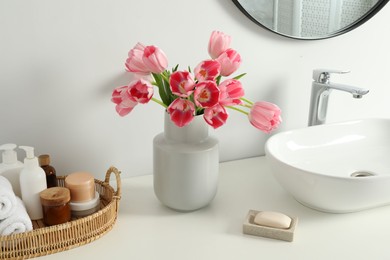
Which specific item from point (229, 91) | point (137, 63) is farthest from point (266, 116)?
point (137, 63)

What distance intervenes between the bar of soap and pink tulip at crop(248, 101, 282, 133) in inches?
7.5

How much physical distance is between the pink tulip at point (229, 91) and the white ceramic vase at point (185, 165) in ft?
0.34

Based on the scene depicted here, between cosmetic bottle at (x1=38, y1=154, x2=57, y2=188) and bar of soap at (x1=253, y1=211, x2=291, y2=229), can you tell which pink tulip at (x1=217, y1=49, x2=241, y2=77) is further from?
cosmetic bottle at (x1=38, y1=154, x2=57, y2=188)

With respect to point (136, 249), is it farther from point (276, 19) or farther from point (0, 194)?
point (276, 19)

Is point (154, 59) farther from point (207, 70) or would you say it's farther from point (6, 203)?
point (6, 203)

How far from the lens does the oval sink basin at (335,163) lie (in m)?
1.09

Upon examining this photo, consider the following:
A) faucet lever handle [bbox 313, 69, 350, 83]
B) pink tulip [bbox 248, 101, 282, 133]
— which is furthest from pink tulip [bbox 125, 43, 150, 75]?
faucet lever handle [bbox 313, 69, 350, 83]

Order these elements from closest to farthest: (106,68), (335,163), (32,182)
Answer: (32,182) → (106,68) → (335,163)

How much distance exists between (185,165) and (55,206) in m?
0.30

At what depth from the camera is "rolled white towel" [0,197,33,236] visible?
96 centimetres

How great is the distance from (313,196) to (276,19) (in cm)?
56

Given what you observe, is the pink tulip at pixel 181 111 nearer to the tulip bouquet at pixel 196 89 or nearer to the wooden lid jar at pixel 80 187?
the tulip bouquet at pixel 196 89

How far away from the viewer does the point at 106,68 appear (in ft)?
4.13

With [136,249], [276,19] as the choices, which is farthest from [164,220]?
[276,19]
